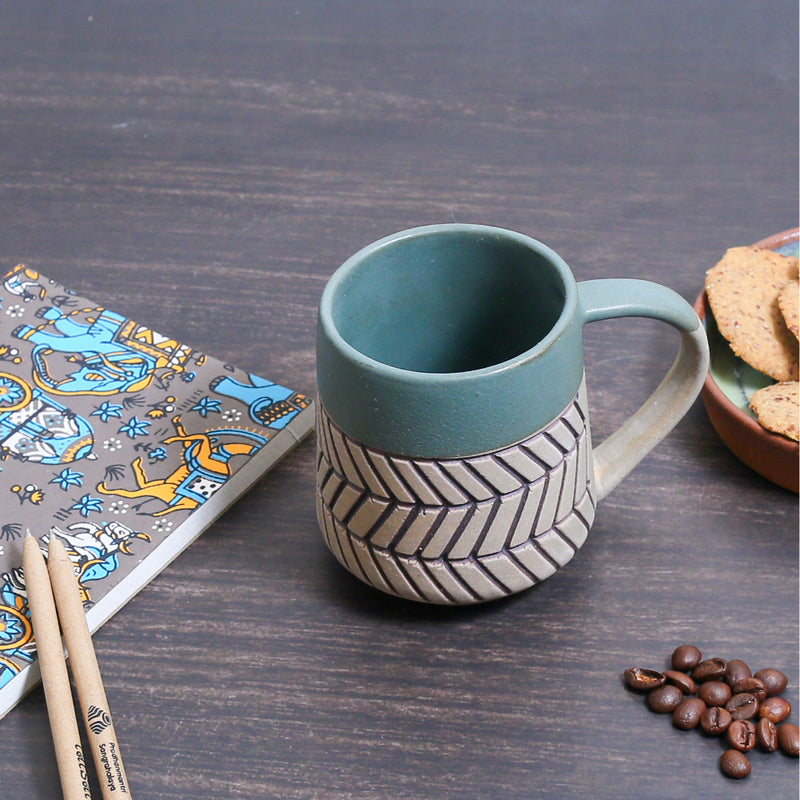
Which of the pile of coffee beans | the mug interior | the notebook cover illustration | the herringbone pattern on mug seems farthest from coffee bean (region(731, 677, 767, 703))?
the notebook cover illustration

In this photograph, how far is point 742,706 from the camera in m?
0.57

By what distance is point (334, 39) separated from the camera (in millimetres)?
1206

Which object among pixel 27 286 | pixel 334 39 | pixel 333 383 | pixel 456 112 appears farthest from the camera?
pixel 334 39

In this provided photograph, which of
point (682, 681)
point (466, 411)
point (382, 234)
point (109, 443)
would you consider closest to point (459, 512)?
point (466, 411)

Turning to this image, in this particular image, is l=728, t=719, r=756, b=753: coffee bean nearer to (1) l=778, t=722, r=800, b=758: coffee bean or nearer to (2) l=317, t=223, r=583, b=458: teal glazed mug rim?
(1) l=778, t=722, r=800, b=758: coffee bean

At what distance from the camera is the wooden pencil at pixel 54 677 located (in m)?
0.53

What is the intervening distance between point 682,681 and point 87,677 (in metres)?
0.32

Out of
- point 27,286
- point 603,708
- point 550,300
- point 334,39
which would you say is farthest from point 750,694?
point 334,39

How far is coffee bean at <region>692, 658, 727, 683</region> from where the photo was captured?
59 cm

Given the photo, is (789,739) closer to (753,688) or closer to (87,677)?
(753,688)

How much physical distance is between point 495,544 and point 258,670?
16 cm

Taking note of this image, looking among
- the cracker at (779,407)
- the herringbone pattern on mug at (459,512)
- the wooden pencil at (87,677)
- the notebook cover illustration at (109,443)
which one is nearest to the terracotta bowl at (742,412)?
the cracker at (779,407)

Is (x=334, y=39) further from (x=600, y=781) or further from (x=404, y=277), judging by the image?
(x=600, y=781)

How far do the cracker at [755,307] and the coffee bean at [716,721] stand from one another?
23 centimetres
